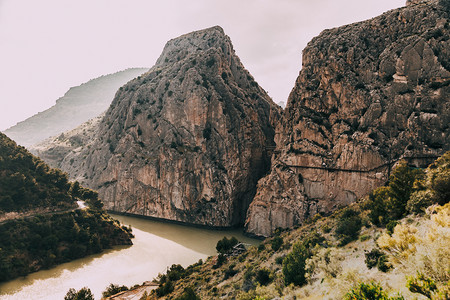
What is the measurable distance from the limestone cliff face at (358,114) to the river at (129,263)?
42.8ft

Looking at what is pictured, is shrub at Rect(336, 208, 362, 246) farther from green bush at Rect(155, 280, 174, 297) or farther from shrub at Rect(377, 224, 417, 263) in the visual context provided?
green bush at Rect(155, 280, 174, 297)

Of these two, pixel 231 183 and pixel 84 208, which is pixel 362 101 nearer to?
pixel 231 183

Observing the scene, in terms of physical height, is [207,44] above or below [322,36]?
above

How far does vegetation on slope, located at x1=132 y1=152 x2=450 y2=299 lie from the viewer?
8.34 meters

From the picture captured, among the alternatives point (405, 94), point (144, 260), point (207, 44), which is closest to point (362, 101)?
point (405, 94)

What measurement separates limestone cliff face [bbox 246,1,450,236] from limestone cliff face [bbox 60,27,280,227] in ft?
35.1

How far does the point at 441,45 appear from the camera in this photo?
3616 centimetres

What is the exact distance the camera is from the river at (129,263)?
31875 mm

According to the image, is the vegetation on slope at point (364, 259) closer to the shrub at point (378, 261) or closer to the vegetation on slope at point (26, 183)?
the shrub at point (378, 261)

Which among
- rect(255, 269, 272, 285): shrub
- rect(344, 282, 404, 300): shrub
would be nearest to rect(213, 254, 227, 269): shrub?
rect(255, 269, 272, 285): shrub

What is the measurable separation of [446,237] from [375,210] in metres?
16.4

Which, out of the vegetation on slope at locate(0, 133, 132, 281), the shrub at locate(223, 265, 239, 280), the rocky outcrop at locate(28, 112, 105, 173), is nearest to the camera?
the shrub at locate(223, 265, 239, 280)

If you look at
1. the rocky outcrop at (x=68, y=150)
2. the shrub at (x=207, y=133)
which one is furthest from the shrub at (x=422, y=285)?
the rocky outcrop at (x=68, y=150)

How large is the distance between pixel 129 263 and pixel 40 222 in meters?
16.1
